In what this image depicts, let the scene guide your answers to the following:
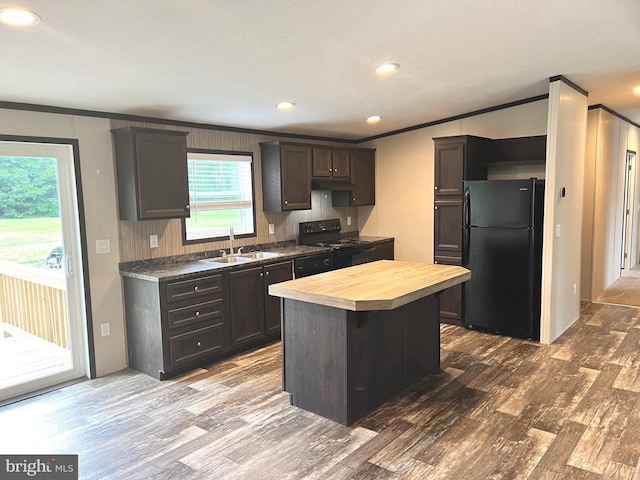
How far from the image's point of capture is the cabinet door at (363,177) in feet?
19.9

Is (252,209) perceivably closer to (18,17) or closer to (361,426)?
(361,426)

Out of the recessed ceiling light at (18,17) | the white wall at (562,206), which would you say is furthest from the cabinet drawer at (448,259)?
the recessed ceiling light at (18,17)

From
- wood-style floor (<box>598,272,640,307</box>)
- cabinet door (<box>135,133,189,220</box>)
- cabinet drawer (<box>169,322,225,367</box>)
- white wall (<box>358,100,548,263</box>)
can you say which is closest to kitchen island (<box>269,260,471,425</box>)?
cabinet drawer (<box>169,322,225,367</box>)

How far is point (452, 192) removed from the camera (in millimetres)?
5008

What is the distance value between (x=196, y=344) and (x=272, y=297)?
92 centimetres

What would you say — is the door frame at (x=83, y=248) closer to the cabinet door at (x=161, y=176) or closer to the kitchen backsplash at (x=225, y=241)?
the kitchen backsplash at (x=225, y=241)

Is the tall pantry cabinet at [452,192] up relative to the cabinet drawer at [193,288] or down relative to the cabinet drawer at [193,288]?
up

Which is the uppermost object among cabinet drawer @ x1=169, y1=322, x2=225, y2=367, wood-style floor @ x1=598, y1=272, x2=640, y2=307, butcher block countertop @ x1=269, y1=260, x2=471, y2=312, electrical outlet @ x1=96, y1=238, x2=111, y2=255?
electrical outlet @ x1=96, y1=238, x2=111, y2=255

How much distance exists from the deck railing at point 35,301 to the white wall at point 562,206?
435cm

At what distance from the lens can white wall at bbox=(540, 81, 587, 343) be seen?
166 inches

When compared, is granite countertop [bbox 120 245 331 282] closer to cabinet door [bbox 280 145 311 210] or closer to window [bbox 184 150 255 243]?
window [bbox 184 150 255 243]

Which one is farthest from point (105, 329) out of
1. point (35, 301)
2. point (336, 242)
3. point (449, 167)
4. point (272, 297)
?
point (449, 167)

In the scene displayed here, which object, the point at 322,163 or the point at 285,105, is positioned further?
the point at 322,163

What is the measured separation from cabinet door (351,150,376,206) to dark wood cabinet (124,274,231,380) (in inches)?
104
